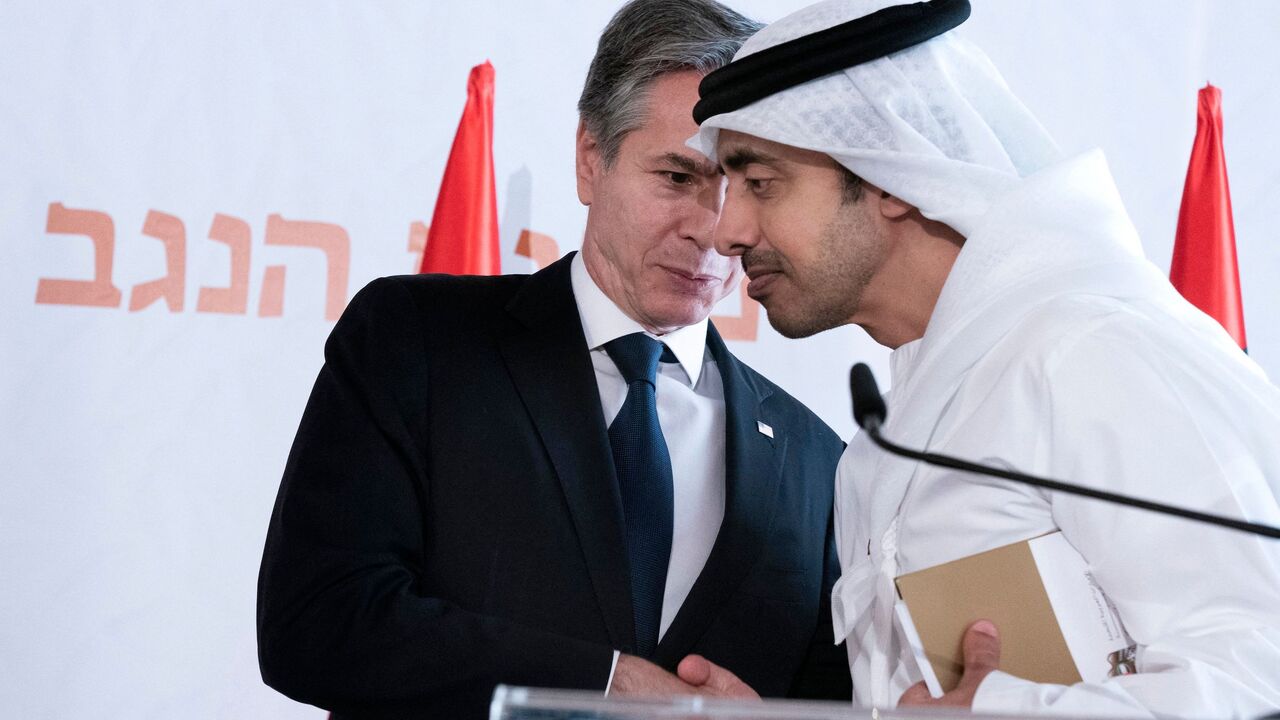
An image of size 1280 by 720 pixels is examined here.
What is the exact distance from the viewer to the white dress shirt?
1.86 metres

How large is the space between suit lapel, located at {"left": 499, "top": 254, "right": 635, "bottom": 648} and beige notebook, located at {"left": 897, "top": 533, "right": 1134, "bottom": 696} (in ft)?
1.90

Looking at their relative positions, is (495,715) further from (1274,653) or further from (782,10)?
(782,10)

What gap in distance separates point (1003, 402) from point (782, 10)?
2378 millimetres

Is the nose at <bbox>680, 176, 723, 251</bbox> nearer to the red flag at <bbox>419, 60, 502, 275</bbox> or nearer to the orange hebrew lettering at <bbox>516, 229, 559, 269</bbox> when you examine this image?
the red flag at <bbox>419, 60, 502, 275</bbox>

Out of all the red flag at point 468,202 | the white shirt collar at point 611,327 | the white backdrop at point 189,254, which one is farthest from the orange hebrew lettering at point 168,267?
the white shirt collar at point 611,327

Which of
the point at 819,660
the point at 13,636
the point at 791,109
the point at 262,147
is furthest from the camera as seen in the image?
the point at 262,147

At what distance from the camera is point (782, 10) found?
3.48 meters

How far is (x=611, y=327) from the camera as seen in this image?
6.63 feet

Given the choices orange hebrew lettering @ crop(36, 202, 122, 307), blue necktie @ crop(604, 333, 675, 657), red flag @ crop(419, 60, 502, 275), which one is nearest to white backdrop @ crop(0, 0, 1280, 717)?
orange hebrew lettering @ crop(36, 202, 122, 307)

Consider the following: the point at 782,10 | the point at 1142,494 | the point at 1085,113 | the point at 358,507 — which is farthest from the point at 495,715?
the point at 1085,113

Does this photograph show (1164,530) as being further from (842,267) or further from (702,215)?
(702,215)

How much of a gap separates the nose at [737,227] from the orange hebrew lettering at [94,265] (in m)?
1.75

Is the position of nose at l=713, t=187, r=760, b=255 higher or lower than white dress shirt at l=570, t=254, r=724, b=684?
higher

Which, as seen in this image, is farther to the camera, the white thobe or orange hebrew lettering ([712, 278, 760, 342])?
A: orange hebrew lettering ([712, 278, 760, 342])
